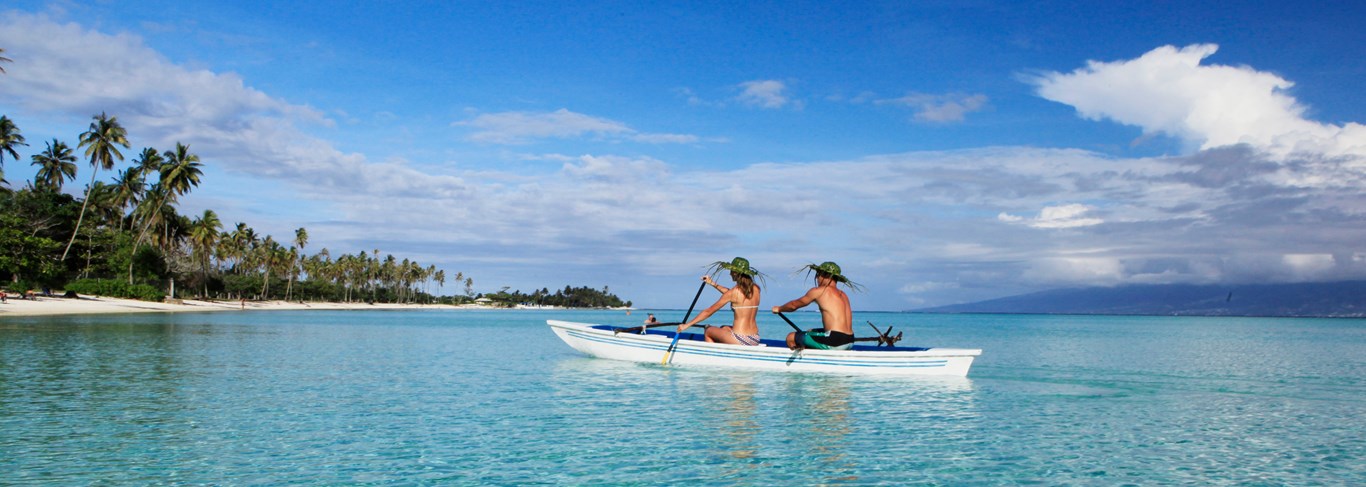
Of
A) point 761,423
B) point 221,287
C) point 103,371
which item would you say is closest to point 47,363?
point 103,371

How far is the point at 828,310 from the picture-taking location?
18750 millimetres

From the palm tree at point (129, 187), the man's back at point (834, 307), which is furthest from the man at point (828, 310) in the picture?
the palm tree at point (129, 187)

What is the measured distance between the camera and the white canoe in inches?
732

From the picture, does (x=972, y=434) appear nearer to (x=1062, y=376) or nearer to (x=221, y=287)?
(x=1062, y=376)

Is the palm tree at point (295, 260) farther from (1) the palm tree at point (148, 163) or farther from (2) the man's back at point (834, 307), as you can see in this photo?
(2) the man's back at point (834, 307)

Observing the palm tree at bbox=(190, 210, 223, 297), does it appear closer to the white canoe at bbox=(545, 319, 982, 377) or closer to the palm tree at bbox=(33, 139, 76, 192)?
the palm tree at bbox=(33, 139, 76, 192)

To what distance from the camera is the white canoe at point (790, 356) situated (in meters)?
18.6

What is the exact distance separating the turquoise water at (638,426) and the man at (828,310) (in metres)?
0.90

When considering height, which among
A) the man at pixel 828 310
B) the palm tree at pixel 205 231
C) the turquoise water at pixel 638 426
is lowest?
the turquoise water at pixel 638 426

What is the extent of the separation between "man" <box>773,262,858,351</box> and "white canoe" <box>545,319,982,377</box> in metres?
0.28

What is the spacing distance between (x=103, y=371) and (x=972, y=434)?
59.4 feet

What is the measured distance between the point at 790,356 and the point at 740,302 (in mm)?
1692

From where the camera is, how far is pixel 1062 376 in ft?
75.8

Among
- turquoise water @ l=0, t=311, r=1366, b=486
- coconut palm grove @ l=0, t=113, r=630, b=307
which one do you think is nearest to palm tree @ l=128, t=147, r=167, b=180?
coconut palm grove @ l=0, t=113, r=630, b=307
